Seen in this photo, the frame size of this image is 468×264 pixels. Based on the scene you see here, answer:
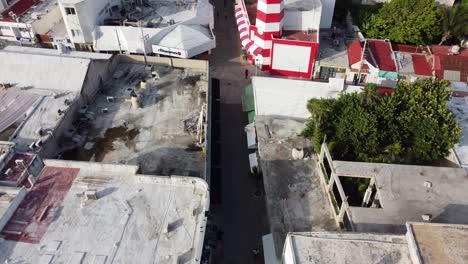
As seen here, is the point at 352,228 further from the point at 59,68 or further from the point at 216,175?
the point at 59,68

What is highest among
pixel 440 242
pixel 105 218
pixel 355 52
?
pixel 440 242

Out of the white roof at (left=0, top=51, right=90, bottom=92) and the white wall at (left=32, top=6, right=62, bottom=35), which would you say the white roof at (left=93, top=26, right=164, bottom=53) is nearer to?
the white wall at (left=32, top=6, right=62, bottom=35)

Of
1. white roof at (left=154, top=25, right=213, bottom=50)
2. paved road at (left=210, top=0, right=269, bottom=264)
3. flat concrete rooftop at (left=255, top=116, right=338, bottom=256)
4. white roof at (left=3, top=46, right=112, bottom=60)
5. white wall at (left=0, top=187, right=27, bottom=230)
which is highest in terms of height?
white roof at (left=3, top=46, right=112, bottom=60)

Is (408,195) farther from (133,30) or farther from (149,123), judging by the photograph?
(133,30)

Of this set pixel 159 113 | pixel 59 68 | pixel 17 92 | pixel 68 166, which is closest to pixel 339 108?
pixel 159 113

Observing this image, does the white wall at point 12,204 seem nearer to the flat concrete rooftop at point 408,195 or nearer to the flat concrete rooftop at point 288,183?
the flat concrete rooftop at point 288,183

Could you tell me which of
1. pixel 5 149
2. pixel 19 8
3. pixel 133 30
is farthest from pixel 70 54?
pixel 19 8

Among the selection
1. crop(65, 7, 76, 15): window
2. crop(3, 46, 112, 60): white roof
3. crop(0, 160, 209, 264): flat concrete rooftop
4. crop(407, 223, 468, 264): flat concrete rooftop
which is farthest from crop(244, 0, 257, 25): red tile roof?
crop(407, 223, 468, 264): flat concrete rooftop
